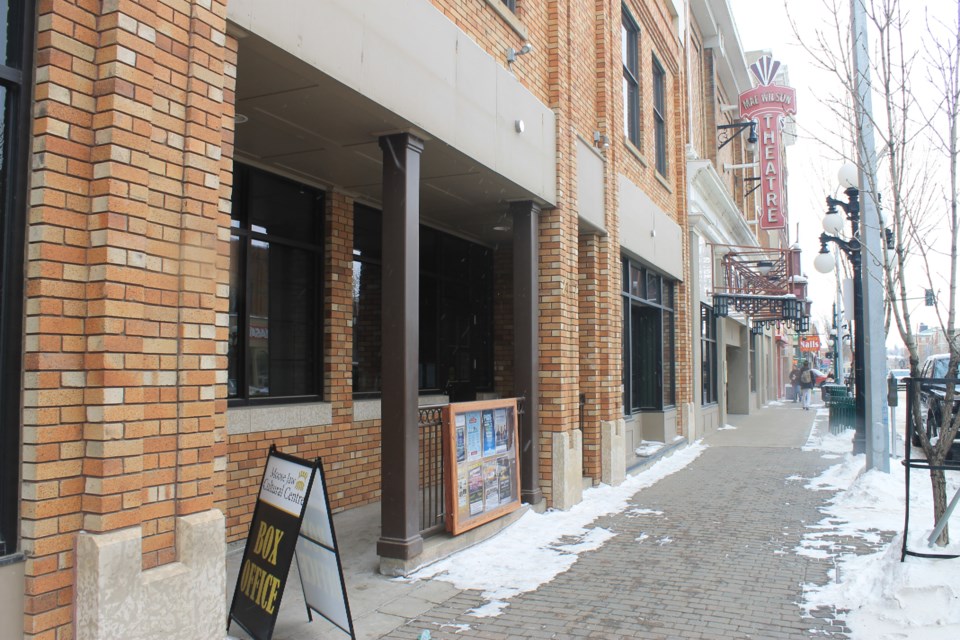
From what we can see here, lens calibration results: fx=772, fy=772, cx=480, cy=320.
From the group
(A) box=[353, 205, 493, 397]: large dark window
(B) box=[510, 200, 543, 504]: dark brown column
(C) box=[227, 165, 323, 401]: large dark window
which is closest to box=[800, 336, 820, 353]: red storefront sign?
(A) box=[353, 205, 493, 397]: large dark window

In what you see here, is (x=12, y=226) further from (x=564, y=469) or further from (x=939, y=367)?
(x=939, y=367)

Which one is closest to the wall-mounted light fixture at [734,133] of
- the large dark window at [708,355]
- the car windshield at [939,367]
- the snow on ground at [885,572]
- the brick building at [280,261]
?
the large dark window at [708,355]

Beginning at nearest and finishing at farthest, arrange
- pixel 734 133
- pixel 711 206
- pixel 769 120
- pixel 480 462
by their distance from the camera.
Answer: pixel 480 462
pixel 711 206
pixel 734 133
pixel 769 120

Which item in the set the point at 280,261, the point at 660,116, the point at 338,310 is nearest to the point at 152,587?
the point at 280,261

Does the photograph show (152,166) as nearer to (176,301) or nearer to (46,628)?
(176,301)

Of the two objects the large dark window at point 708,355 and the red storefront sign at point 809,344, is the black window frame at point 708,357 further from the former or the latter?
the red storefront sign at point 809,344

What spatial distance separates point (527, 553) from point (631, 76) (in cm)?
897

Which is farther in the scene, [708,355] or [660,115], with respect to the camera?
[708,355]

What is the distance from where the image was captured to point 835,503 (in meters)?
9.30

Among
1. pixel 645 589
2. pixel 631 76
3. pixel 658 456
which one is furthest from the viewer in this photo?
pixel 658 456

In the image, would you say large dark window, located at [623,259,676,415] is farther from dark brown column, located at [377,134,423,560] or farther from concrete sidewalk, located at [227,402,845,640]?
dark brown column, located at [377,134,423,560]

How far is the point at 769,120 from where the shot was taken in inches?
949

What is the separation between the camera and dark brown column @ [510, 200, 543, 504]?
8.35 meters

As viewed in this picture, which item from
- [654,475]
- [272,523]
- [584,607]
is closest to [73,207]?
[272,523]
